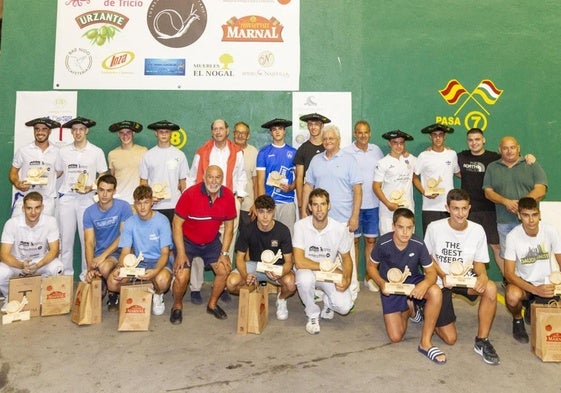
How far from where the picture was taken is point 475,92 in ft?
20.7

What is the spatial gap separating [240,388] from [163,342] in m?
1.08

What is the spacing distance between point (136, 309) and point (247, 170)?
222cm

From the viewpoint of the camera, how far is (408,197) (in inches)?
218

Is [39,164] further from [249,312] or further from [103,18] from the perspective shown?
[249,312]

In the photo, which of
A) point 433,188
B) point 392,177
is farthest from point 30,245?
point 433,188

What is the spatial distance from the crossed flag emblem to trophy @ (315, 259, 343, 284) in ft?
11.4

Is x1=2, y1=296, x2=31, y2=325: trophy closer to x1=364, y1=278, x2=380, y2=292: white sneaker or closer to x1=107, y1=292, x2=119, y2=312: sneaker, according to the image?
x1=107, y1=292, x2=119, y2=312: sneaker

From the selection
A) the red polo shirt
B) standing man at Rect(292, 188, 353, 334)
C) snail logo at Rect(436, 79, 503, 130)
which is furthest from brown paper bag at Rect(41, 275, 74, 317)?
snail logo at Rect(436, 79, 503, 130)

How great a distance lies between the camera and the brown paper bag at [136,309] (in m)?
4.12

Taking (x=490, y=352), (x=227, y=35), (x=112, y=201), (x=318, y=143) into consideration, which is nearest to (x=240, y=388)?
(x=490, y=352)

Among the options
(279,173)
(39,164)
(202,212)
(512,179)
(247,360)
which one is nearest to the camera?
(247,360)

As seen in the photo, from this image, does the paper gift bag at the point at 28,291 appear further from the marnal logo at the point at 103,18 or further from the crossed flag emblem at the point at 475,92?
the crossed flag emblem at the point at 475,92

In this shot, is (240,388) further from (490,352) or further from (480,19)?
(480,19)

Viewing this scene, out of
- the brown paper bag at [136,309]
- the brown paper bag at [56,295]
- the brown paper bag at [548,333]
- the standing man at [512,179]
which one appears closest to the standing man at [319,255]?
the brown paper bag at [136,309]
